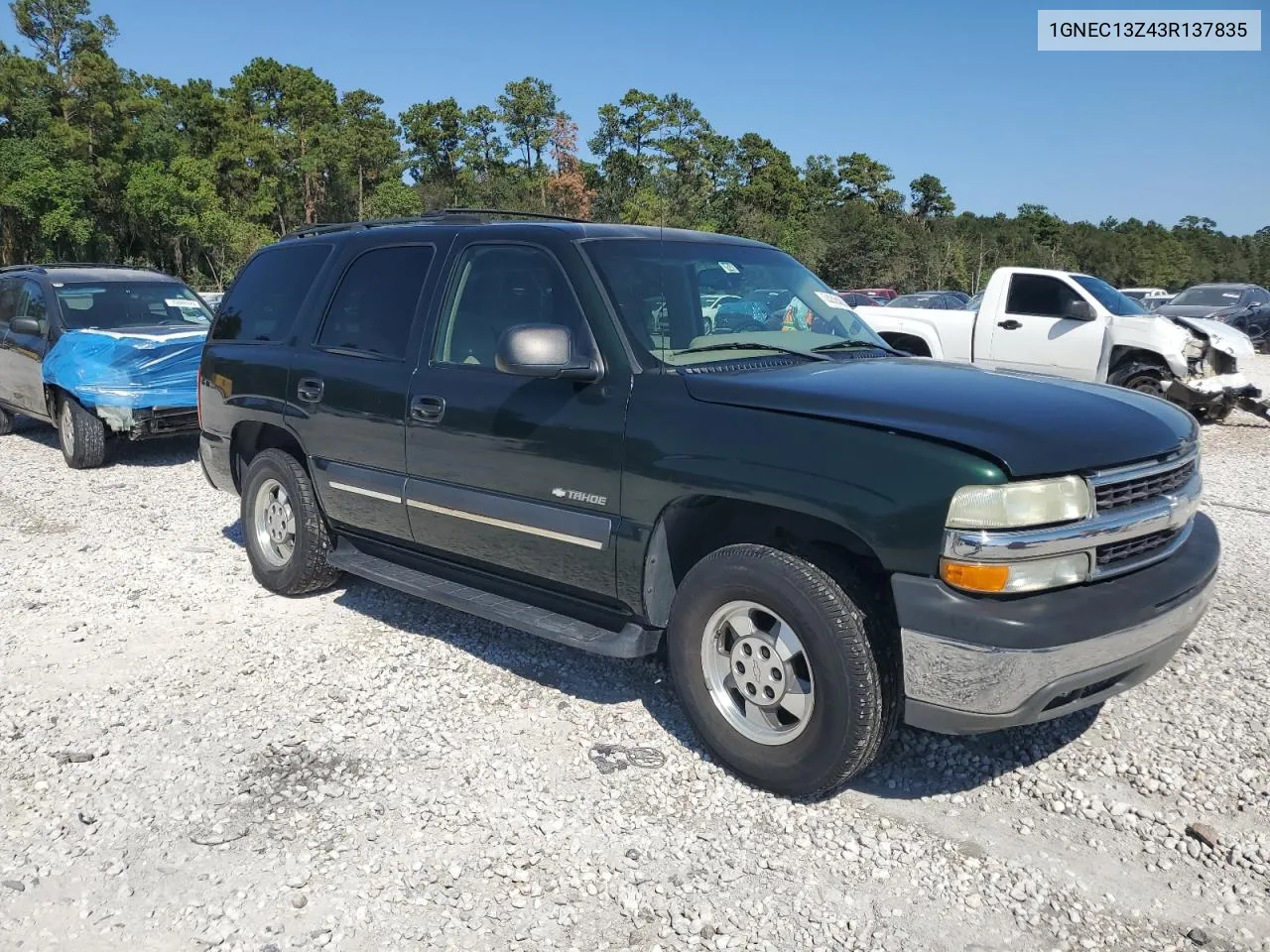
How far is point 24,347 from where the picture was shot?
9.78 metres

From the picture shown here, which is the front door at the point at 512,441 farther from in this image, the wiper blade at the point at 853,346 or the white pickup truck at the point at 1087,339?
the white pickup truck at the point at 1087,339

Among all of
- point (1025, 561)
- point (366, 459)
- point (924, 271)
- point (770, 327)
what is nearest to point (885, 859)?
point (1025, 561)

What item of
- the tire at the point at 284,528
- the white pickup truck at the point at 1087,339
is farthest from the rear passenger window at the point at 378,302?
the white pickup truck at the point at 1087,339

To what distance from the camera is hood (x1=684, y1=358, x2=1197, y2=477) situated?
111 inches

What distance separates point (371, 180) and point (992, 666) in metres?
69.5

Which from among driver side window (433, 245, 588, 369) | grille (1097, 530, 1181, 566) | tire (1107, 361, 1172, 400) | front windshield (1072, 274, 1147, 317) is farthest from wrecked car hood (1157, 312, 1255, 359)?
driver side window (433, 245, 588, 369)

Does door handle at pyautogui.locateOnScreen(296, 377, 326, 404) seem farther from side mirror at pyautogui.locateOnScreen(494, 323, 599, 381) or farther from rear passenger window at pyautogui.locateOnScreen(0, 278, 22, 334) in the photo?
rear passenger window at pyautogui.locateOnScreen(0, 278, 22, 334)

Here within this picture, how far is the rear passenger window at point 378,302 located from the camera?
446cm

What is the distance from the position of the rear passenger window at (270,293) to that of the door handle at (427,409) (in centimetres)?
133

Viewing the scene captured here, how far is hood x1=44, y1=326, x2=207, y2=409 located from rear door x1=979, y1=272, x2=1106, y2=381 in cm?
863

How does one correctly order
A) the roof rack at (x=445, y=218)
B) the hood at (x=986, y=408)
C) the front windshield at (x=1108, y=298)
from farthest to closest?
the front windshield at (x=1108, y=298) < the roof rack at (x=445, y=218) < the hood at (x=986, y=408)

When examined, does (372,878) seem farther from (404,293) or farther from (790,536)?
(404,293)

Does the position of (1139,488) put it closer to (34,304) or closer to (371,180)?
(34,304)

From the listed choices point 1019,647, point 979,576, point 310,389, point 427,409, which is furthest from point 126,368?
point 1019,647
